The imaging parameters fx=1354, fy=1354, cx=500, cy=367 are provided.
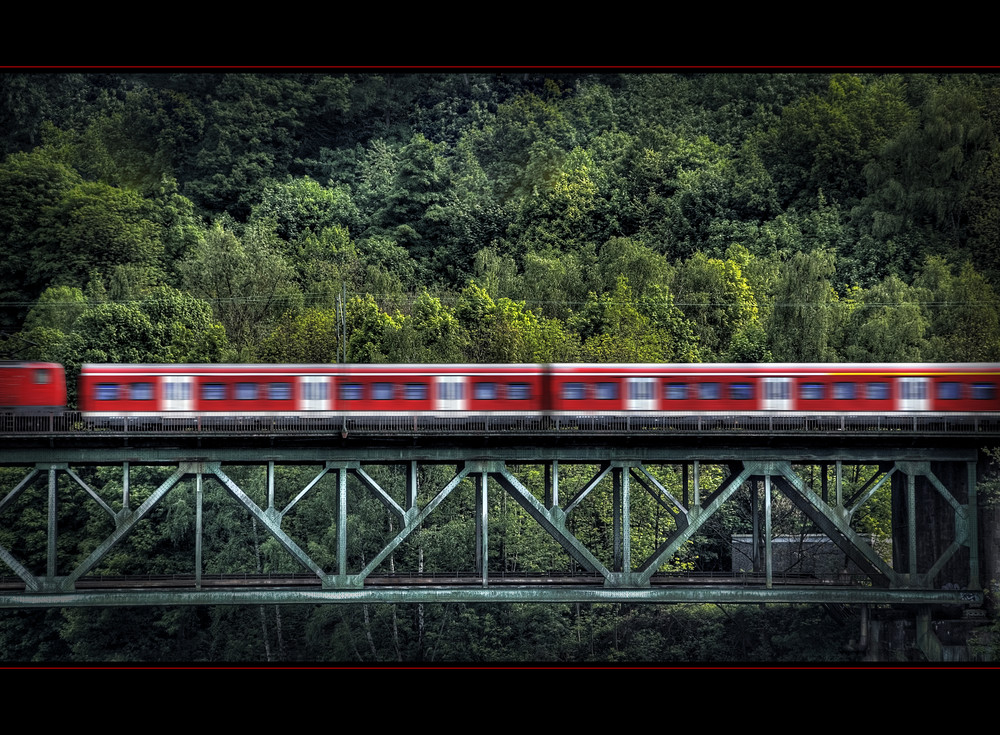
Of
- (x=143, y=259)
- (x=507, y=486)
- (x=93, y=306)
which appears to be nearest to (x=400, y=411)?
(x=507, y=486)

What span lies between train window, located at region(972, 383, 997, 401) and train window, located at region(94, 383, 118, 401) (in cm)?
3424

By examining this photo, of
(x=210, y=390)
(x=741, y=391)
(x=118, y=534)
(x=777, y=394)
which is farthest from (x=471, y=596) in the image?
(x=777, y=394)

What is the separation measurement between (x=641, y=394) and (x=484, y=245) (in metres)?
56.4

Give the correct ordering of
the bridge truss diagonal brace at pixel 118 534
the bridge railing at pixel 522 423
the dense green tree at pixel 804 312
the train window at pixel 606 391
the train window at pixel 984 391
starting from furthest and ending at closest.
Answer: the dense green tree at pixel 804 312 < the train window at pixel 606 391 < the train window at pixel 984 391 < the bridge railing at pixel 522 423 < the bridge truss diagonal brace at pixel 118 534

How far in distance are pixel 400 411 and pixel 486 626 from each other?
20832 mm

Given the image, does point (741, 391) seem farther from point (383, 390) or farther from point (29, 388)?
point (29, 388)

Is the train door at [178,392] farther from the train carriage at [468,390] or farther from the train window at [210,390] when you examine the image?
the train window at [210,390]

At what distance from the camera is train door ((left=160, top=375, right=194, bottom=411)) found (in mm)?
53844

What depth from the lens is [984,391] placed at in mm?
53812

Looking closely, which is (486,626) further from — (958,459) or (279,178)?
(279,178)

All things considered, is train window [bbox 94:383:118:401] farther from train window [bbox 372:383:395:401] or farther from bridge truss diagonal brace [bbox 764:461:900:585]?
bridge truss diagonal brace [bbox 764:461:900:585]

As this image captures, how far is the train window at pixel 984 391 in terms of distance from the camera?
53750 millimetres

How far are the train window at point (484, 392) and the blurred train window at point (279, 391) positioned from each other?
7.38 m

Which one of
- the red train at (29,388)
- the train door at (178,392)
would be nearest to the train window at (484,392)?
the train door at (178,392)
